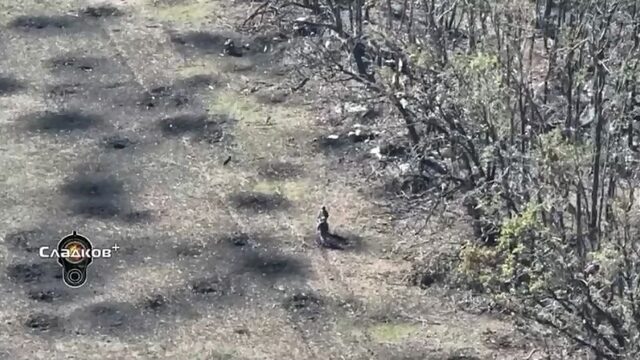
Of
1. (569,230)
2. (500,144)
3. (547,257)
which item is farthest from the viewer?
(500,144)

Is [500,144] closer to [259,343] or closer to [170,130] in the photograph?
[259,343]

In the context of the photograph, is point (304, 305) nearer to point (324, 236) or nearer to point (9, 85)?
point (324, 236)

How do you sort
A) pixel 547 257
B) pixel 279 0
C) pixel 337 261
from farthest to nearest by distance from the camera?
pixel 279 0, pixel 337 261, pixel 547 257

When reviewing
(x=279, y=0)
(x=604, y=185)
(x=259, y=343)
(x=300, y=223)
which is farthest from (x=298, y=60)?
(x=604, y=185)

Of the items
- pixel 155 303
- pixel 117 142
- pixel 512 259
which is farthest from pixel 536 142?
pixel 117 142

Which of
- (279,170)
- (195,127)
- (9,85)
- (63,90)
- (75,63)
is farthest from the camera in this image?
(75,63)

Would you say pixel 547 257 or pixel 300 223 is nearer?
pixel 547 257

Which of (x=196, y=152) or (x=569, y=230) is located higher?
(x=569, y=230)
